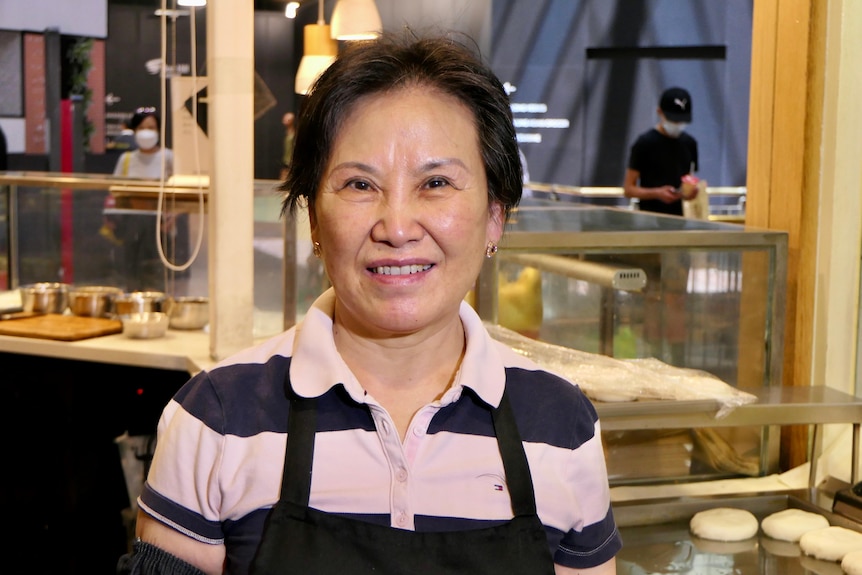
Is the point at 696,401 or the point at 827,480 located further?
the point at 827,480

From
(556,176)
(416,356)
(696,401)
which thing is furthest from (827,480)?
(556,176)

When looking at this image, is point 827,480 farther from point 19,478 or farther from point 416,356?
point 19,478

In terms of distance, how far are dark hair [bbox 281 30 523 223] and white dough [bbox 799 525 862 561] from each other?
46.7 inches

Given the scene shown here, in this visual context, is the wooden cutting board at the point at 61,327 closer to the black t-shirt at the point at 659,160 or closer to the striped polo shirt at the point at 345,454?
the striped polo shirt at the point at 345,454

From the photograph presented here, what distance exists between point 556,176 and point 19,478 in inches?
329

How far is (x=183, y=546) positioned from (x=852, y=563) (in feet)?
4.44

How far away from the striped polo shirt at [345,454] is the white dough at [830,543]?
988 mm

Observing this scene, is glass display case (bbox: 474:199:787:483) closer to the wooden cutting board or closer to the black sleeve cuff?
the black sleeve cuff

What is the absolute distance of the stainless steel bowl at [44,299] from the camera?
415cm

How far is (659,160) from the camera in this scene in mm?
6676

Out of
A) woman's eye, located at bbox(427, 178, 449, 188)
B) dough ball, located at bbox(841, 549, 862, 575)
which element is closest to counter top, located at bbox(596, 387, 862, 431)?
dough ball, located at bbox(841, 549, 862, 575)

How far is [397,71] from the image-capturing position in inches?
53.9

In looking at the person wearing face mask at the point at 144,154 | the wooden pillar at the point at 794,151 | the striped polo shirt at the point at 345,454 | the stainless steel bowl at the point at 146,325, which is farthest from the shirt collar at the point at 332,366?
the person wearing face mask at the point at 144,154

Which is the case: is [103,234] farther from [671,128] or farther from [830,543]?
[671,128]
